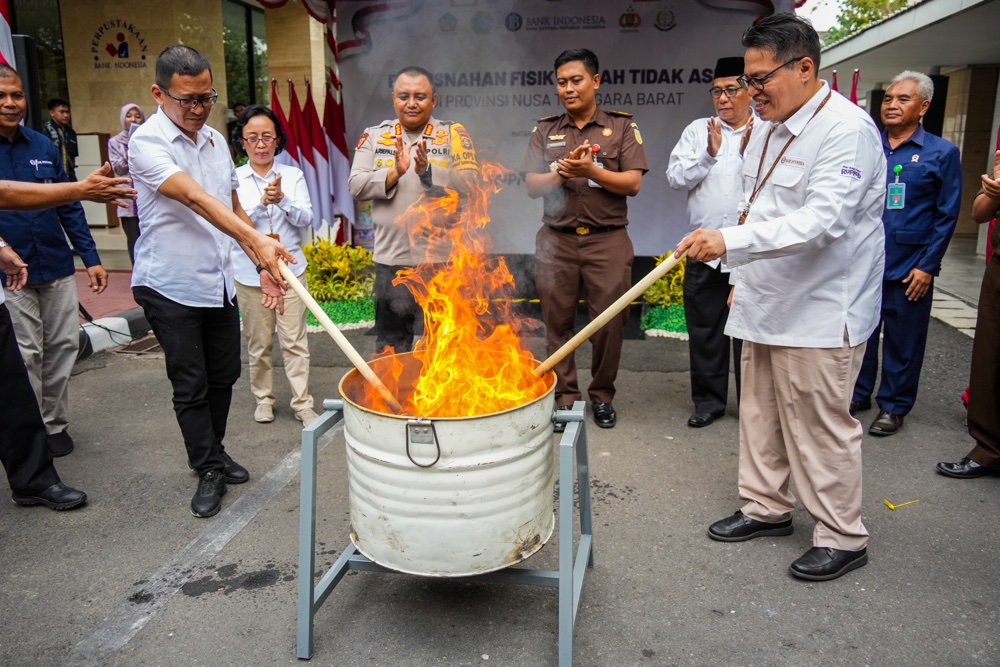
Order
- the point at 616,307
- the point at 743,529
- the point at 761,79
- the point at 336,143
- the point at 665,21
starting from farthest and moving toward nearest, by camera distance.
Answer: the point at 336,143 < the point at 665,21 < the point at 743,529 < the point at 761,79 < the point at 616,307

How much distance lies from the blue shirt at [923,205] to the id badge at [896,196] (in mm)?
19

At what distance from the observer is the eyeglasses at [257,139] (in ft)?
16.9

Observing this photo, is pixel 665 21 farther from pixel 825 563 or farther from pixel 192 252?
pixel 825 563

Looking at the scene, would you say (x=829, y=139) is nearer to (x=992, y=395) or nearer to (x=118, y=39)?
(x=992, y=395)

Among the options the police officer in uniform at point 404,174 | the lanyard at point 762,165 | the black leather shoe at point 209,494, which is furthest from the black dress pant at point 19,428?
the lanyard at point 762,165

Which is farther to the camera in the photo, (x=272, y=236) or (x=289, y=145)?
(x=289, y=145)

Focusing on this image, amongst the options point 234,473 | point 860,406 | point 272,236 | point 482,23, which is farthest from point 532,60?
point 234,473

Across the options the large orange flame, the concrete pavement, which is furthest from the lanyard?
the concrete pavement

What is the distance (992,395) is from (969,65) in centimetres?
1391

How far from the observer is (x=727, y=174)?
523 centimetres

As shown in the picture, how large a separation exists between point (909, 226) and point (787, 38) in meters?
2.51

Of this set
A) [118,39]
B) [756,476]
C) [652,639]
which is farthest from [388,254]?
[118,39]

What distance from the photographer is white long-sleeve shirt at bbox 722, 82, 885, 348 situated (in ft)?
9.91

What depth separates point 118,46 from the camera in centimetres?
1072
